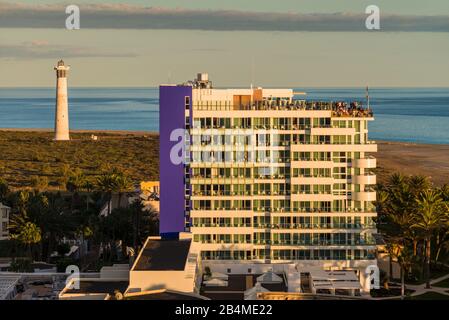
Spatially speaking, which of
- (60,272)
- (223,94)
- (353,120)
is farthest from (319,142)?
(60,272)

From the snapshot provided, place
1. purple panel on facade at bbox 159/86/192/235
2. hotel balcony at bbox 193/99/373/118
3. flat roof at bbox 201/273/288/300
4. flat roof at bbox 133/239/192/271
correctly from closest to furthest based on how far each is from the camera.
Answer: flat roof at bbox 133/239/192/271 → flat roof at bbox 201/273/288/300 → hotel balcony at bbox 193/99/373/118 → purple panel on facade at bbox 159/86/192/235

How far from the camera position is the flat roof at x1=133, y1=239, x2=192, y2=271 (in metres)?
64.2

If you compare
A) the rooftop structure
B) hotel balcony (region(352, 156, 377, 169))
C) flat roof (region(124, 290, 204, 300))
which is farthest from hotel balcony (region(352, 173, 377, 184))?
flat roof (region(124, 290, 204, 300))

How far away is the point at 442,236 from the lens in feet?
270

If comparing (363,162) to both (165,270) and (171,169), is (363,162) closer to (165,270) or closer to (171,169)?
(171,169)

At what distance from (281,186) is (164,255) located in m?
13.7

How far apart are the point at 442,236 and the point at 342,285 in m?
17.6

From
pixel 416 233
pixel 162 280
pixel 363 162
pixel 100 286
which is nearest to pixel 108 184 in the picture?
pixel 363 162

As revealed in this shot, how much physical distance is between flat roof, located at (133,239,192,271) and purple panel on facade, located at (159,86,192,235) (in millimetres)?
2564

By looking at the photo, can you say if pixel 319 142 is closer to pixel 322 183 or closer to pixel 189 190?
pixel 322 183

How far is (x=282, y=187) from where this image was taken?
77.2m

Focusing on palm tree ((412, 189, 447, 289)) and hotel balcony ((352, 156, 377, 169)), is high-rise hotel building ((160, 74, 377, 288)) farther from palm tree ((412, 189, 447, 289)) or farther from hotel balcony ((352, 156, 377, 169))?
palm tree ((412, 189, 447, 289))

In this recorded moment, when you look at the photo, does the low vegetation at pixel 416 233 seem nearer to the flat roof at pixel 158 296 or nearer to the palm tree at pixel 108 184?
the flat roof at pixel 158 296

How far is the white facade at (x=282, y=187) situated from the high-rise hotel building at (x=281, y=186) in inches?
3.4
